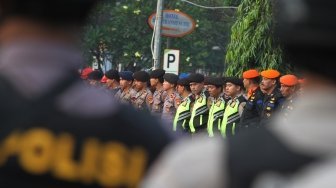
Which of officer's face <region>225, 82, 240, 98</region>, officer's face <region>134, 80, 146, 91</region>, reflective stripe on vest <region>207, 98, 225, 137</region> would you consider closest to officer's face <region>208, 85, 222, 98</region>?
officer's face <region>225, 82, 240, 98</region>

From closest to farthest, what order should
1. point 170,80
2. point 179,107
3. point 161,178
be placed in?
point 161,178, point 179,107, point 170,80

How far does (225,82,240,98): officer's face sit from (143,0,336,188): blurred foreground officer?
35.2 ft

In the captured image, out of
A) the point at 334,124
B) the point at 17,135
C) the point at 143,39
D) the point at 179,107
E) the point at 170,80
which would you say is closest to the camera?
the point at 334,124

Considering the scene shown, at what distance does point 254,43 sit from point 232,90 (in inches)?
165

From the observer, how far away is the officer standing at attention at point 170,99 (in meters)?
14.2

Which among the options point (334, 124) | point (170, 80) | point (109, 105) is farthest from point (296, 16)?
point (170, 80)

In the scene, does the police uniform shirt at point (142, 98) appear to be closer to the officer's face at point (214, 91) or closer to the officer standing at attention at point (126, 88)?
the officer standing at attention at point (126, 88)

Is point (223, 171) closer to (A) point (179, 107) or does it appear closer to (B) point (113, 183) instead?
(B) point (113, 183)

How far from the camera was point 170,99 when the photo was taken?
14508 millimetres

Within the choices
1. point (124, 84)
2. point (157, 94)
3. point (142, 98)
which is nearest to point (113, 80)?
point (124, 84)

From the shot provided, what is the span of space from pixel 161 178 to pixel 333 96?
389 millimetres

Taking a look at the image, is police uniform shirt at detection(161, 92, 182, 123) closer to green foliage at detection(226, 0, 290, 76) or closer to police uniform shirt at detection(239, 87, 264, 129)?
green foliage at detection(226, 0, 290, 76)

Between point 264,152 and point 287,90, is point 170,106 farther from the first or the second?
point 264,152

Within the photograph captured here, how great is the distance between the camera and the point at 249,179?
1.72 meters
